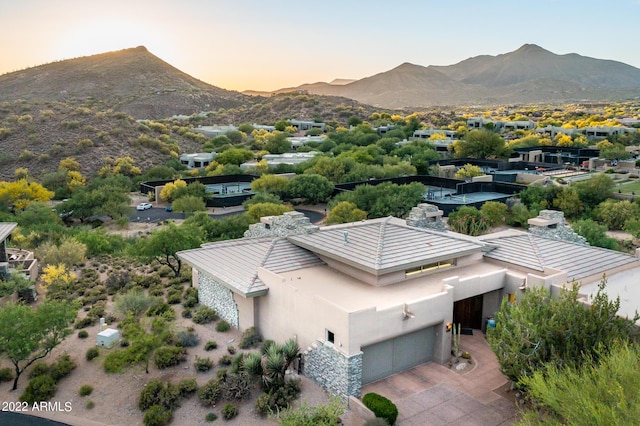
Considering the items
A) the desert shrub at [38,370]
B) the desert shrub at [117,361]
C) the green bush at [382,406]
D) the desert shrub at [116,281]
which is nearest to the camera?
the green bush at [382,406]

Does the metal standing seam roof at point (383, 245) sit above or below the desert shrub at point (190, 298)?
above

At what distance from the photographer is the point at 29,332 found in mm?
19297

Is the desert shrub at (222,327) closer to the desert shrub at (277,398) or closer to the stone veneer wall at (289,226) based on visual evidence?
the stone veneer wall at (289,226)

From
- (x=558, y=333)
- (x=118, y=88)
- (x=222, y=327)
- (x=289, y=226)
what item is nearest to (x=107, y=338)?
(x=222, y=327)

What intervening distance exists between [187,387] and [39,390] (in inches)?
213

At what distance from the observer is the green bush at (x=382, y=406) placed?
1581 cm

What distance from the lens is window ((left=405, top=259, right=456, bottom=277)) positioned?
2186 centimetres

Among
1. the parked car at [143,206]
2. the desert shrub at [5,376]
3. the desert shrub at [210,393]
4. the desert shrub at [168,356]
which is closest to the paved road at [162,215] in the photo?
the parked car at [143,206]

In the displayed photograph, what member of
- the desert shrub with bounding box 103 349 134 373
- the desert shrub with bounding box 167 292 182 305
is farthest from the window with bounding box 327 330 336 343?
the desert shrub with bounding box 167 292 182 305

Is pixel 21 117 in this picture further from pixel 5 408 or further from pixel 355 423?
pixel 355 423

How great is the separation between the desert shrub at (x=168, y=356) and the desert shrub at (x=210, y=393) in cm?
254

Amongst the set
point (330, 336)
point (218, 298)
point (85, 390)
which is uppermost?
point (330, 336)

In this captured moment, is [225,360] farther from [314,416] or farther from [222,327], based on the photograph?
[314,416]

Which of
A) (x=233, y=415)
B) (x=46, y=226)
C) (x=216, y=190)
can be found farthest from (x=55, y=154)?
(x=233, y=415)
